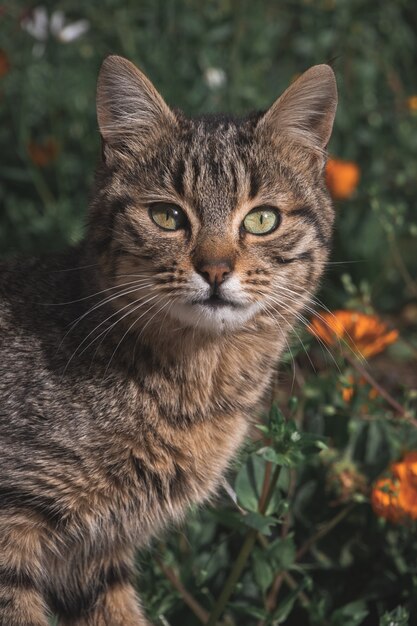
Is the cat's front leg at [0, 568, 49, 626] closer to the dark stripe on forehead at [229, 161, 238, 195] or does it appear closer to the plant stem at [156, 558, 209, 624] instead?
the plant stem at [156, 558, 209, 624]

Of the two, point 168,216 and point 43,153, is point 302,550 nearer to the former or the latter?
point 168,216

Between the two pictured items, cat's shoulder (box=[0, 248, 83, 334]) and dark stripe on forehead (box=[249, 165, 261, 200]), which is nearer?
dark stripe on forehead (box=[249, 165, 261, 200])

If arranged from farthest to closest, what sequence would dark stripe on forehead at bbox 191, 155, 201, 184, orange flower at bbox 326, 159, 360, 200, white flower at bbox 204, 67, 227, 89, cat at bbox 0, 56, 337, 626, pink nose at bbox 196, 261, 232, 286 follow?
white flower at bbox 204, 67, 227, 89 → orange flower at bbox 326, 159, 360, 200 → dark stripe on forehead at bbox 191, 155, 201, 184 → cat at bbox 0, 56, 337, 626 → pink nose at bbox 196, 261, 232, 286

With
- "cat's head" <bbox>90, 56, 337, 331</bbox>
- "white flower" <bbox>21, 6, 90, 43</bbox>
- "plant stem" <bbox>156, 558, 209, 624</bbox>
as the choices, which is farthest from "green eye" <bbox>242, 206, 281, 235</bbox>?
"white flower" <bbox>21, 6, 90, 43</bbox>

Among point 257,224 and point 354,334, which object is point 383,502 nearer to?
point 354,334

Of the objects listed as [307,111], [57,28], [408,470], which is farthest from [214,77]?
[408,470]

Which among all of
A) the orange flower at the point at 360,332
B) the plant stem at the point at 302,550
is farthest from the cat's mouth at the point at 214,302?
the plant stem at the point at 302,550
